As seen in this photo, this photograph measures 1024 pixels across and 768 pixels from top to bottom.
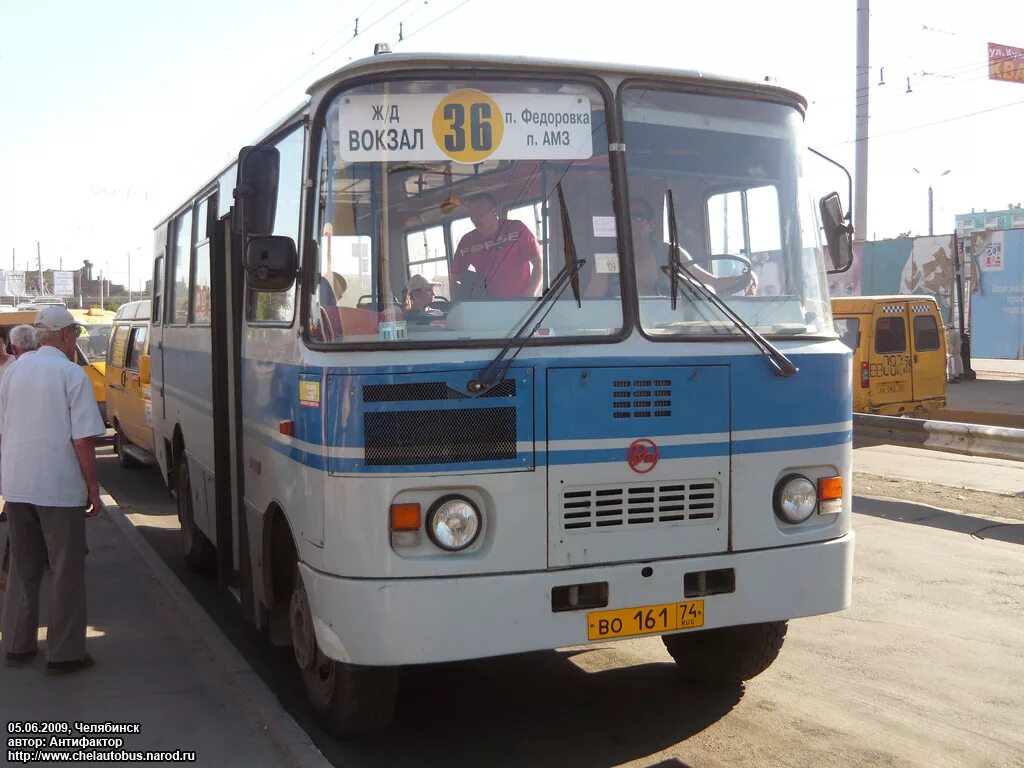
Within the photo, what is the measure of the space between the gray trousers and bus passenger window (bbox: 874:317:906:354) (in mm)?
14148

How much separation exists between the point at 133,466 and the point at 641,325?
481 inches

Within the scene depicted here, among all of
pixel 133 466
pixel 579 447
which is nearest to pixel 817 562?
pixel 579 447

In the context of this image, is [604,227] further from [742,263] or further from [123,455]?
[123,455]

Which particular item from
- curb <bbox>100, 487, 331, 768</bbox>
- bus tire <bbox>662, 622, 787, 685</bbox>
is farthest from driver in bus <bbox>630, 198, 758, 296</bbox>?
curb <bbox>100, 487, 331, 768</bbox>

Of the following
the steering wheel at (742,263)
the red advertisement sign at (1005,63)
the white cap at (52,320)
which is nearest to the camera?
the steering wheel at (742,263)

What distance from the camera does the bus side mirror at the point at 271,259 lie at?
4664mm

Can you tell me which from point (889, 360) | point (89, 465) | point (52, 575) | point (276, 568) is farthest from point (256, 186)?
point (889, 360)

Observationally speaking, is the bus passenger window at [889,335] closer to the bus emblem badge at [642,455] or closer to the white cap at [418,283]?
the bus emblem badge at [642,455]

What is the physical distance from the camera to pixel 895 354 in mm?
17469

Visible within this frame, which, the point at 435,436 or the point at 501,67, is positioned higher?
the point at 501,67

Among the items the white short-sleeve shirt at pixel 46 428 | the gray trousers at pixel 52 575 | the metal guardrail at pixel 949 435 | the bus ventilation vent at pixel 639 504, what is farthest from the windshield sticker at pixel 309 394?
the metal guardrail at pixel 949 435

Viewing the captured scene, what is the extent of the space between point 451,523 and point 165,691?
1942 millimetres

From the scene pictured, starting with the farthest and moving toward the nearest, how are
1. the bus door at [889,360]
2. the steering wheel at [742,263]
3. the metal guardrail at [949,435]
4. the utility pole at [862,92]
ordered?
1. the utility pole at [862,92]
2. the bus door at [889,360]
3. the metal guardrail at [949,435]
4. the steering wheel at [742,263]

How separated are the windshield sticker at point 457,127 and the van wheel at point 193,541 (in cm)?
444
